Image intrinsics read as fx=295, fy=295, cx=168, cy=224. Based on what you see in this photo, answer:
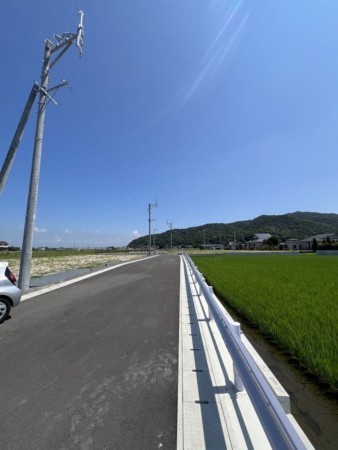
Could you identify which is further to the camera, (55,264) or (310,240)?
(310,240)

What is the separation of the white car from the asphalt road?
12.0 inches

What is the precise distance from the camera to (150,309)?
26.6 ft

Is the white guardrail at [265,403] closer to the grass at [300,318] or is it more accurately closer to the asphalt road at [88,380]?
the asphalt road at [88,380]

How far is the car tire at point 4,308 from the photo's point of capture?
22.3 ft

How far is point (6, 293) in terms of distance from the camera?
689 cm

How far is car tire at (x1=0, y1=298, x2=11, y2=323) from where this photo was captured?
268 inches

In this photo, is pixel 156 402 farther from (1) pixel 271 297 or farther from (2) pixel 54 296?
(2) pixel 54 296

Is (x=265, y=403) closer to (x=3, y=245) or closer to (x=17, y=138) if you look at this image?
(x=17, y=138)

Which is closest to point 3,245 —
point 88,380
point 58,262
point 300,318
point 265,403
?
point 58,262

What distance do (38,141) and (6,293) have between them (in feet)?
26.4

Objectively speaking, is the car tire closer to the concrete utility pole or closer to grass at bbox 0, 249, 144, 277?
the concrete utility pole

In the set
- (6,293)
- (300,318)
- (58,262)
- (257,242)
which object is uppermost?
(257,242)

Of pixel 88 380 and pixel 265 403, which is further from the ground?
pixel 265 403

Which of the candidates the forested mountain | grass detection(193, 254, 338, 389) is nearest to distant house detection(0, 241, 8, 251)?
the forested mountain
